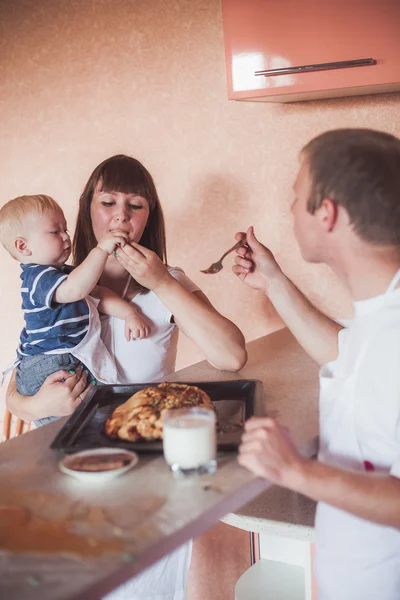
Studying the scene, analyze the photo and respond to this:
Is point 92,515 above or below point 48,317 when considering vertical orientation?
below

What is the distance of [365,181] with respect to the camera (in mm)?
1094

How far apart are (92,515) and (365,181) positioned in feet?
2.15

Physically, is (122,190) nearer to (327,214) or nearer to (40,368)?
(40,368)

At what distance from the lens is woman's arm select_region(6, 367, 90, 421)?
1.82 metres

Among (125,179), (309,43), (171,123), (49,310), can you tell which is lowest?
(49,310)

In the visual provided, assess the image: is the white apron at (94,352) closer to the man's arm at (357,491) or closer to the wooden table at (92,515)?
the wooden table at (92,515)

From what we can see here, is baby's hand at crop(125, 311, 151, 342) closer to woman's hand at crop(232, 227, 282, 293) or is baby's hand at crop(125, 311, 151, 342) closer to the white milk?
woman's hand at crop(232, 227, 282, 293)

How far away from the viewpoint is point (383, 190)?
3.58 ft

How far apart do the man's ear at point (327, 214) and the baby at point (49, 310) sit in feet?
2.67

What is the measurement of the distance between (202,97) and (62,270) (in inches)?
36.3

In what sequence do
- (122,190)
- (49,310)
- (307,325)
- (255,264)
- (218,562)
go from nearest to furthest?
1. (307,325)
2. (255,264)
3. (49,310)
4. (122,190)
5. (218,562)

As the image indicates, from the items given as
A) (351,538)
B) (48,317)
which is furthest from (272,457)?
(48,317)

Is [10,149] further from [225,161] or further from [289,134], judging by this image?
[289,134]

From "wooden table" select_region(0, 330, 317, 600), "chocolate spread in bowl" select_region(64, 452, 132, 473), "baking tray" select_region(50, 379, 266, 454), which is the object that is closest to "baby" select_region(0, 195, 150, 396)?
"baking tray" select_region(50, 379, 266, 454)
